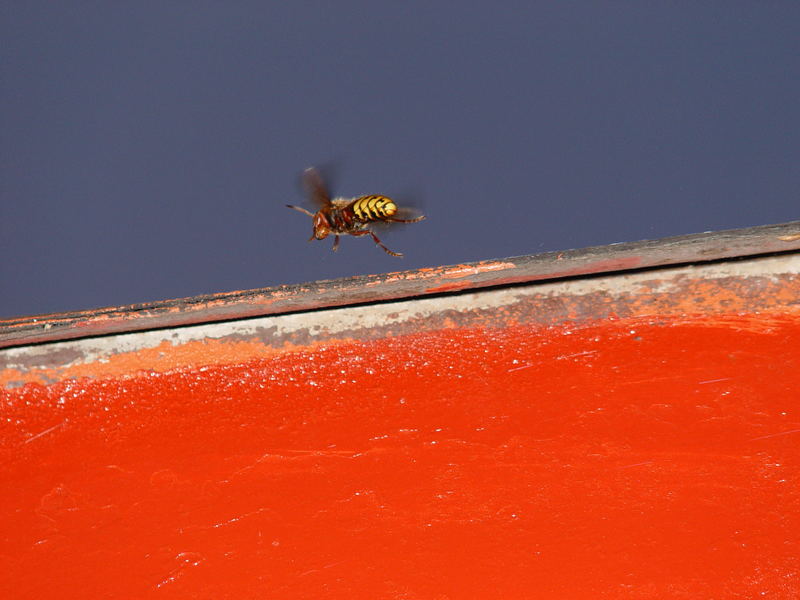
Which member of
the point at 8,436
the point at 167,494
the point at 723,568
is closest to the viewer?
the point at 723,568

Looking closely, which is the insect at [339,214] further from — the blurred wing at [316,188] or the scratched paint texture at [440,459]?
the scratched paint texture at [440,459]

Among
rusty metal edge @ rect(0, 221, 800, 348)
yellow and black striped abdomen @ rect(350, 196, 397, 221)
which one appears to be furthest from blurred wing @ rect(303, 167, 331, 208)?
rusty metal edge @ rect(0, 221, 800, 348)

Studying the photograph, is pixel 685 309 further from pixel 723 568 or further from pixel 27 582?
pixel 27 582

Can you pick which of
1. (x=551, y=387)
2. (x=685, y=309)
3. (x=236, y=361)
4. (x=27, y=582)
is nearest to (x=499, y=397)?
(x=551, y=387)

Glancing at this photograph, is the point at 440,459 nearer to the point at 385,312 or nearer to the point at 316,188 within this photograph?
the point at 385,312

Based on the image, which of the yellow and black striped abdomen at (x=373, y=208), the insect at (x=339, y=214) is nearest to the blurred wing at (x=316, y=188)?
the insect at (x=339, y=214)

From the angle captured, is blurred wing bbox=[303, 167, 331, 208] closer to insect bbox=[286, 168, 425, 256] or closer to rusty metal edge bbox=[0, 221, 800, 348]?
insect bbox=[286, 168, 425, 256]

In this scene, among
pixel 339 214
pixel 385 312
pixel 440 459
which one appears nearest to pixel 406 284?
pixel 385 312
